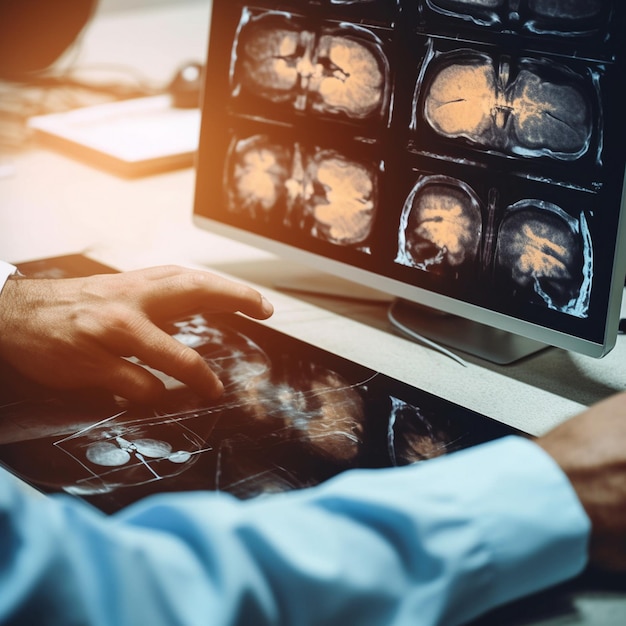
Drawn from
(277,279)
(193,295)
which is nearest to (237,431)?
(193,295)

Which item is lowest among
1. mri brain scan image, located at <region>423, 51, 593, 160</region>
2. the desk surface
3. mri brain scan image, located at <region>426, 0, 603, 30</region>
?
the desk surface

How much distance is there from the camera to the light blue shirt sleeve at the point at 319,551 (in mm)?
391

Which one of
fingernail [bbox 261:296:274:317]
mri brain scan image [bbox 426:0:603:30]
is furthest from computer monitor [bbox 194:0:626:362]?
fingernail [bbox 261:296:274:317]

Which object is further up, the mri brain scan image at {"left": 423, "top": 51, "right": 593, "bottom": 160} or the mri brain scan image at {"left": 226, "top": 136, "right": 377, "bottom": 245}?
the mri brain scan image at {"left": 423, "top": 51, "right": 593, "bottom": 160}

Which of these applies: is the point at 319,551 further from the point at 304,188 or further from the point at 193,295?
the point at 304,188

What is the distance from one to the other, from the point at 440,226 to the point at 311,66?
0.78ft

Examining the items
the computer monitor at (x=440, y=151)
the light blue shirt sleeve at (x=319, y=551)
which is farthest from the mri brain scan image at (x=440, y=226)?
the light blue shirt sleeve at (x=319, y=551)

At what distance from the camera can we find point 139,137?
138 cm

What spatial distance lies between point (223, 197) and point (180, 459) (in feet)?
1.50

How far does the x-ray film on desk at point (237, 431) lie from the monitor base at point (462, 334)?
0.12 meters

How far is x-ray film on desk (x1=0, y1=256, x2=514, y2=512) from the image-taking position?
60 cm

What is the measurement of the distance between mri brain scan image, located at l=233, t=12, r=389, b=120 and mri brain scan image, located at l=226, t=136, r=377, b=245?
0.05 m

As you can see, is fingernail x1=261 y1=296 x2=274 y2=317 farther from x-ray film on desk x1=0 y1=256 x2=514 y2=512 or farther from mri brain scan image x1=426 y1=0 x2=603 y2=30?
mri brain scan image x1=426 y1=0 x2=603 y2=30

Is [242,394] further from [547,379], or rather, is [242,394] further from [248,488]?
[547,379]
